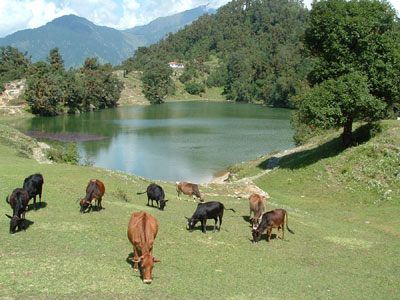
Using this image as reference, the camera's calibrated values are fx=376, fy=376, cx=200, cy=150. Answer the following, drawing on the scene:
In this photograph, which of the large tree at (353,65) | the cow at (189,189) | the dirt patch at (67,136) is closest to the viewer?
the cow at (189,189)

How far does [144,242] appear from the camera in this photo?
1002 centimetres

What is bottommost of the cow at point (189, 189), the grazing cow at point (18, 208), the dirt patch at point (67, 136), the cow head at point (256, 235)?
the dirt patch at point (67, 136)

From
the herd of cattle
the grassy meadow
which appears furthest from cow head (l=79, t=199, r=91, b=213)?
the grassy meadow

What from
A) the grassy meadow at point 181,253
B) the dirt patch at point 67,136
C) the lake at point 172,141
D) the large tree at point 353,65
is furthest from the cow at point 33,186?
the dirt patch at point 67,136

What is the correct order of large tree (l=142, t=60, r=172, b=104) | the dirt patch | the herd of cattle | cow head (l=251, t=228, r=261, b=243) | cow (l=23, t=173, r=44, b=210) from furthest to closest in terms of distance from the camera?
1. large tree (l=142, t=60, r=172, b=104)
2. the dirt patch
3. cow (l=23, t=173, r=44, b=210)
4. cow head (l=251, t=228, r=261, b=243)
5. the herd of cattle

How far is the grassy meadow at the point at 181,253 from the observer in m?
9.48

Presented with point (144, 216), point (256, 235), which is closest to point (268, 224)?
point (256, 235)

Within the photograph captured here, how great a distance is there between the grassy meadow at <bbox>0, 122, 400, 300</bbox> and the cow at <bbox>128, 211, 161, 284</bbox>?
0.36m

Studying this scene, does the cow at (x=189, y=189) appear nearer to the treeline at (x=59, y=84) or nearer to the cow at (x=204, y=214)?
the cow at (x=204, y=214)

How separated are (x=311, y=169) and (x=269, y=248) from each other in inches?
805

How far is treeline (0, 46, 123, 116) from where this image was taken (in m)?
108

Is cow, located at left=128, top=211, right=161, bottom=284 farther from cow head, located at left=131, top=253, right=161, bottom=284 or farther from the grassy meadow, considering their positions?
the grassy meadow

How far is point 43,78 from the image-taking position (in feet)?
364

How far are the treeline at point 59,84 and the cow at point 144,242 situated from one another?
105964 mm
